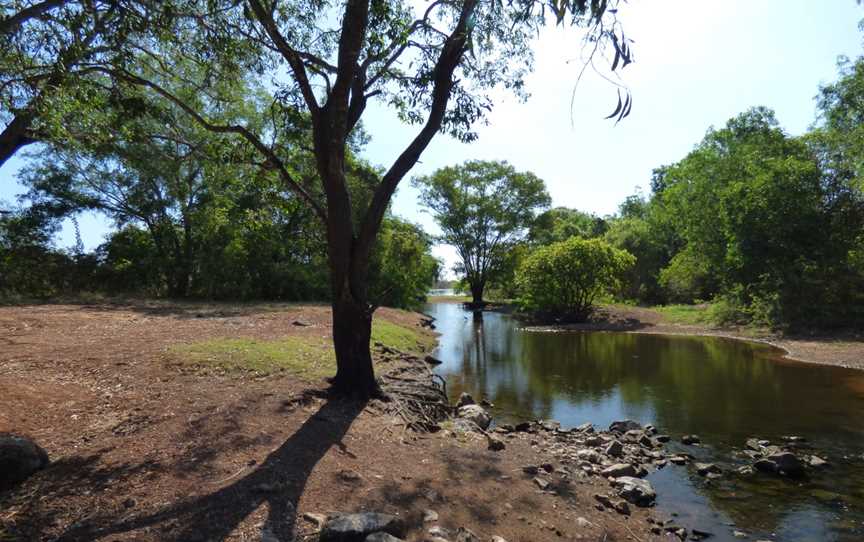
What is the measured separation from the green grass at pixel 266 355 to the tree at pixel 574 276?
21.0 meters

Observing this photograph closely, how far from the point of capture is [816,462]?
7547 millimetres

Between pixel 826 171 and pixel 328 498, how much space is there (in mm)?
25916

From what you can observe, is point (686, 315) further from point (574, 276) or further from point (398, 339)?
point (398, 339)

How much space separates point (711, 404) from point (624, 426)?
319 centimetres

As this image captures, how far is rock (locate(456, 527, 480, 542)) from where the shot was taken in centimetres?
439

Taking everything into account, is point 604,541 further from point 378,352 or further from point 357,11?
point 378,352

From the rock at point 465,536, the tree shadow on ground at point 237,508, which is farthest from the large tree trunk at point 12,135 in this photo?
the rock at point 465,536

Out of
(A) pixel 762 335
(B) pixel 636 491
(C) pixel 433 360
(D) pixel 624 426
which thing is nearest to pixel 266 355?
(B) pixel 636 491

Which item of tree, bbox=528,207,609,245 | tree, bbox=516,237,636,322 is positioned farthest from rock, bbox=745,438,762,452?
tree, bbox=528,207,609,245

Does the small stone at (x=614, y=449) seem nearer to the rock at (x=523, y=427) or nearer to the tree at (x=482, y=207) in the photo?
the rock at (x=523, y=427)

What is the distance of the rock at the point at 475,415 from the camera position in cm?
927

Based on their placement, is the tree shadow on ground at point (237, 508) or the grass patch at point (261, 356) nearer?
the tree shadow on ground at point (237, 508)

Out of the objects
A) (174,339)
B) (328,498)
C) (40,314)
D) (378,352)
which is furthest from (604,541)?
(40,314)

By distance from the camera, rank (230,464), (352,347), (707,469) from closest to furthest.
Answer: (230,464) → (707,469) → (352,347)
